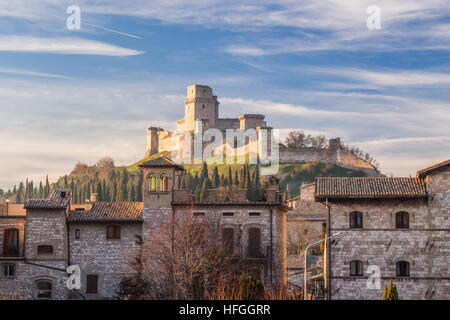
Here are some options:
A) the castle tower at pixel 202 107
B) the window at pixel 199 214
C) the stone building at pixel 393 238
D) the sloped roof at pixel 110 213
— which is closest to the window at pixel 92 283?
the sloped roof at pixel 110 213

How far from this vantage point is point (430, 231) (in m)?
41.6

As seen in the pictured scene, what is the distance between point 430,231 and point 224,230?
13096 millimetres

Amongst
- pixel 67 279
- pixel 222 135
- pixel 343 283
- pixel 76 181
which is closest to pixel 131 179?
pixel 76 181

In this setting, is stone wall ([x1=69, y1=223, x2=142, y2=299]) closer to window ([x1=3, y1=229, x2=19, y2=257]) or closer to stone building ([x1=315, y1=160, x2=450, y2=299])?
window ([x1=3, y1=229, x2=19, y2=257])

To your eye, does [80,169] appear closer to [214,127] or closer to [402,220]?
[214,127]

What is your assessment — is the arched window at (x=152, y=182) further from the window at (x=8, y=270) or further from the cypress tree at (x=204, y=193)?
the cypress tree at (x=204, y=193)

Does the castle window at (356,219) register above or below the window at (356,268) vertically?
above

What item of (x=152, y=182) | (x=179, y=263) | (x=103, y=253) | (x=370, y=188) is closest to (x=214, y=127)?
(x=152, y=182)

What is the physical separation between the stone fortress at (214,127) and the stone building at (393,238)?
10175 cm

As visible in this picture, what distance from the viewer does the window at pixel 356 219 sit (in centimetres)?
4212

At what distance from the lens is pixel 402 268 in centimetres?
4172

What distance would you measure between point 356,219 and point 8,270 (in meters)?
23.3
